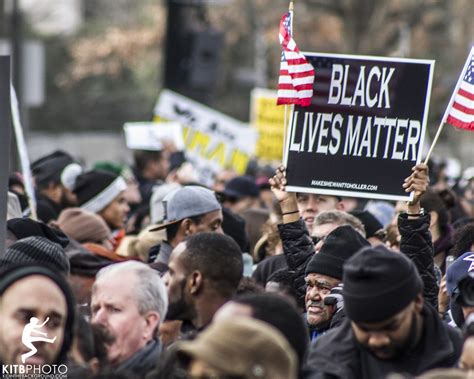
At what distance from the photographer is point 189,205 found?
8344 mm

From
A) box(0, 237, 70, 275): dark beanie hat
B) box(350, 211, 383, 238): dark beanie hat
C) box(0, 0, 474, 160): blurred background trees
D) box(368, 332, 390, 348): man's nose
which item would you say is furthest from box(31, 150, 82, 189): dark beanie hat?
box(0, 0, 474, 160): blurred background trees

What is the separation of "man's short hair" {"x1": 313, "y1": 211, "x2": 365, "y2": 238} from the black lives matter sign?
336 mm

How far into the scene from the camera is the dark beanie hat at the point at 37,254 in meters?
6.85

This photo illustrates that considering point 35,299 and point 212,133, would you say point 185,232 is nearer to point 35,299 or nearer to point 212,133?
point 35,299

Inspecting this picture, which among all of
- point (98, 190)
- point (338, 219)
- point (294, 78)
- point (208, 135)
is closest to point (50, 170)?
point (98, 190)

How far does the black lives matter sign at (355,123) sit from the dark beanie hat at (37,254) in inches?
65.4

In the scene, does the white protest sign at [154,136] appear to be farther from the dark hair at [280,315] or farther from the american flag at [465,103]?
the dark hair at [280,315]

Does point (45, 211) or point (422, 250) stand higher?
point (422, 250)

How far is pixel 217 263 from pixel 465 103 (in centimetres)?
227

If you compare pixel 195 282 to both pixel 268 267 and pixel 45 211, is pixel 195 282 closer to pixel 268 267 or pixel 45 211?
pixel 268 267

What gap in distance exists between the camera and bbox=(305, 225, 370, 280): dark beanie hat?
7.09 metres

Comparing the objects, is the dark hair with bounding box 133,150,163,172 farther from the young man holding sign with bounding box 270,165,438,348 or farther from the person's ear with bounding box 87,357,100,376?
the person's ear with bounding box 87,357,100,376


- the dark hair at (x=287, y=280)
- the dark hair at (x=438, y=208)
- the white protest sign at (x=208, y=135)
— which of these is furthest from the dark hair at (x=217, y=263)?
the white protest sign at (x=208, y=135)

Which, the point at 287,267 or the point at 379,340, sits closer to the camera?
the point at 379,340
